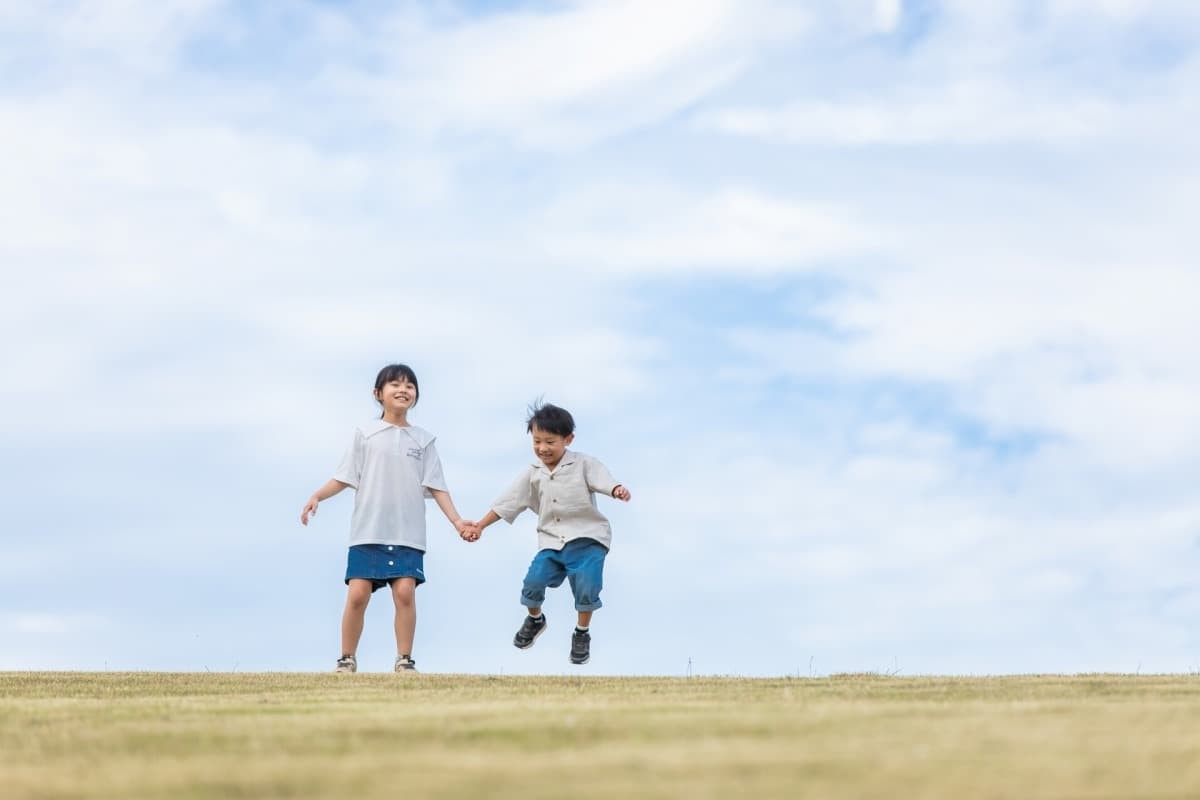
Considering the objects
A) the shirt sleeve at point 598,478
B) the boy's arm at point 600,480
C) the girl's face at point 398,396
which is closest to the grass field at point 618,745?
the boy's arm at point 600,480

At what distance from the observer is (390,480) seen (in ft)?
36.4

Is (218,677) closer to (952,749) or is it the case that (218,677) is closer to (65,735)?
(65,735)

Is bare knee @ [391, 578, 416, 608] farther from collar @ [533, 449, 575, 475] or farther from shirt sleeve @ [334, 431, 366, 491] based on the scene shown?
collar @ [533, 449, 575, 475]

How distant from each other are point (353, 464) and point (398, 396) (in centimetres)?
65

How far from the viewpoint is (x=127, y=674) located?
1012 centimetres

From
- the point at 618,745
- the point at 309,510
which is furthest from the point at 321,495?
the point at 618,745

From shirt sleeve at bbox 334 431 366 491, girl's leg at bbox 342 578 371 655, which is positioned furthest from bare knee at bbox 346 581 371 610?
shirt sleeve at bbox 334 431 366 491

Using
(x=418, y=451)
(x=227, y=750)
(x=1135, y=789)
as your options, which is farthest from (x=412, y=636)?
(x=1135, y=789)

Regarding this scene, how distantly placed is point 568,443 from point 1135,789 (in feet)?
25.5

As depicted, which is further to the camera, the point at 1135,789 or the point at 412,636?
the point at 412,636

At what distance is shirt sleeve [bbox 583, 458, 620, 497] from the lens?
1086cm

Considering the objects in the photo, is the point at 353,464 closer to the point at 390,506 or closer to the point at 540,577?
the point at 390,506

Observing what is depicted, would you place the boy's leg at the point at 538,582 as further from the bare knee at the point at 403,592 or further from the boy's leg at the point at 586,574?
the bare knee at the point at 403,592

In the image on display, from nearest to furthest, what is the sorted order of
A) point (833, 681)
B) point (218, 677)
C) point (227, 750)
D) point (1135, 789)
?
point (1135, 789) < point (227, 750) < point (833, 681) < point (218, 677)
